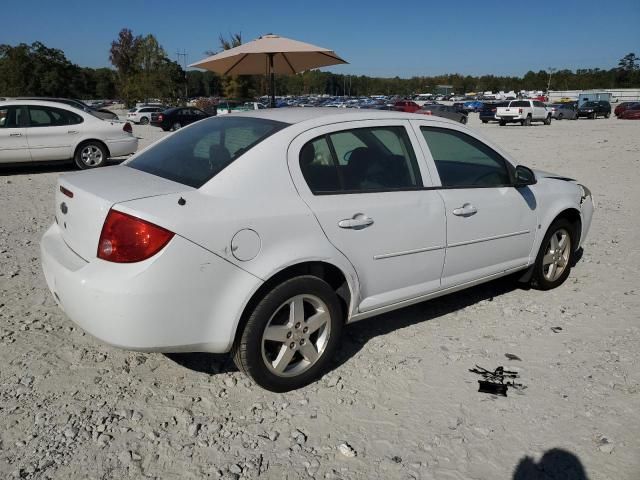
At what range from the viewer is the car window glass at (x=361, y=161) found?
3078mm

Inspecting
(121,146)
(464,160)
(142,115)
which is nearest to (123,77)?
(142,115)

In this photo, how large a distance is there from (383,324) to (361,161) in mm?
1371

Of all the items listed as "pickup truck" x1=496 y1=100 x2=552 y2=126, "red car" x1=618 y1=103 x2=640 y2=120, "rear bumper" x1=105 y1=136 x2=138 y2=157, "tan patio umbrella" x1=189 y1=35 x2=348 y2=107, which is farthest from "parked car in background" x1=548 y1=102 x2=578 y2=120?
"rear bumper" x1=105 y1=136 x2=138 y2=157

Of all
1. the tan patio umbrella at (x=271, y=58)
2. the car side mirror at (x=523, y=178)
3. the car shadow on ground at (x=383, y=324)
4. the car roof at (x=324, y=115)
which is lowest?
the car shadow on ground at (x=383, y=324)

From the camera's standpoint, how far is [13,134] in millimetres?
10281

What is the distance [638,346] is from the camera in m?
3.71

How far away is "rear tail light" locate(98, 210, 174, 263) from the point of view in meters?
2.52

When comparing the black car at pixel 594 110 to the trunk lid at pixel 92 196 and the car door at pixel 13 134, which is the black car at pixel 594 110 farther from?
the trunk lid at pixel 92 196

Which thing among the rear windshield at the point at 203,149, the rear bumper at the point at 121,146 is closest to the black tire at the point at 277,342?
the rear windshield at the point at 203,149

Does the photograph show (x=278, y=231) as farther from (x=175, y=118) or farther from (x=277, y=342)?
(x=175, y=118)

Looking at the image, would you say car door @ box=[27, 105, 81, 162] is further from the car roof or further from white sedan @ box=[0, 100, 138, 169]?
the car roof

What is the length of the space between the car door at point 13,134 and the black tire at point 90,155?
3.15 feet

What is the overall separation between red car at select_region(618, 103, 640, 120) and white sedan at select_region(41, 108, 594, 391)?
43758mm

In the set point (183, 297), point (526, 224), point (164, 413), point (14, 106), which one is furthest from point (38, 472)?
point (14, 106)
